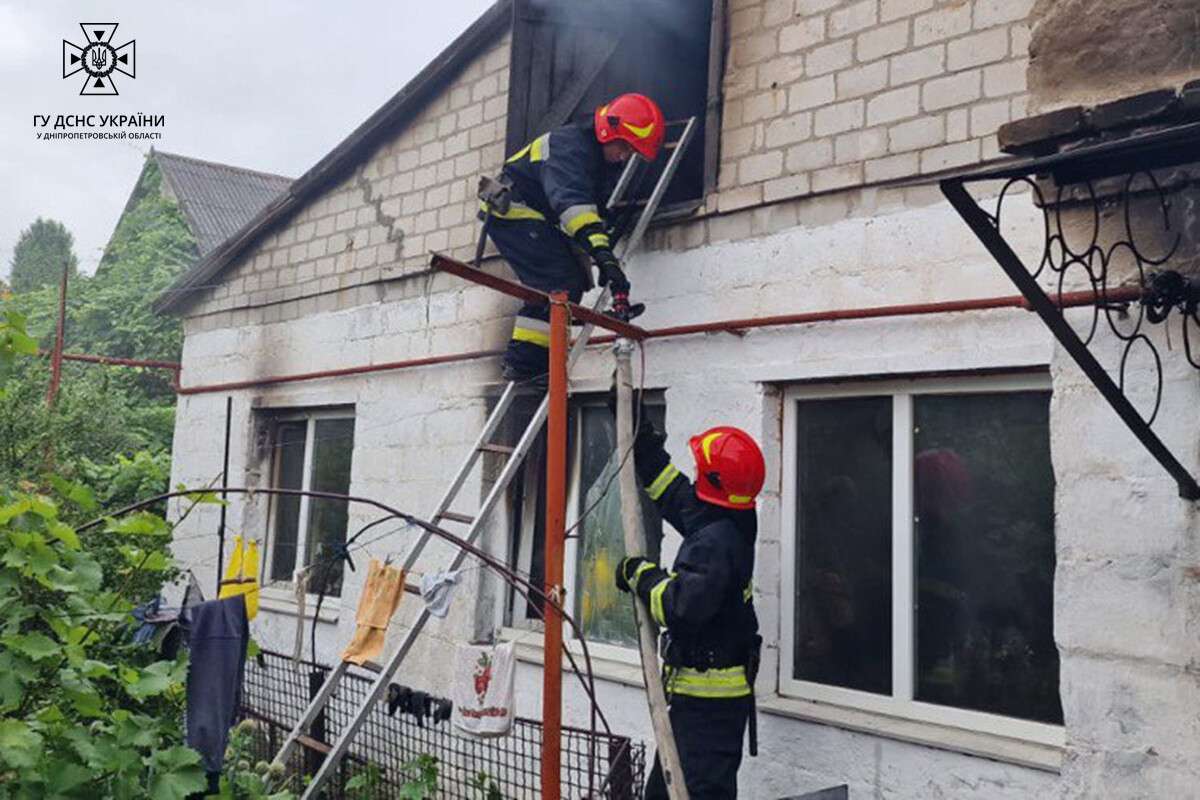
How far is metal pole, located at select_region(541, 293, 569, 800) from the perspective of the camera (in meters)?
3.47

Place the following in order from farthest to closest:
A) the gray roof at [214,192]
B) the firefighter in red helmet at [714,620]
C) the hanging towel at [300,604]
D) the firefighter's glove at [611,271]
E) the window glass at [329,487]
Result: 1. the gray roof at [214,192]
2. the window glass at [329,487]
3. the hanging towel at [300,604]
4. the firefighter's glove at [611,271]
5. the firefighter in red helmet at [714,620]

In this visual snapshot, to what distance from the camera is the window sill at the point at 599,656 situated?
4.79 meters

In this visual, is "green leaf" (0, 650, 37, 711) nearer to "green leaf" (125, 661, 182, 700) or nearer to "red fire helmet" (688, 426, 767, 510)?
"green leaf" (125, 661, 182, 700)

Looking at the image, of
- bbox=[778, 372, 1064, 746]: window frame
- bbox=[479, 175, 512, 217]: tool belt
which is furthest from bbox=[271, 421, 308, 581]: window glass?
bbox=[778, 372, 1064, 746]: window frame

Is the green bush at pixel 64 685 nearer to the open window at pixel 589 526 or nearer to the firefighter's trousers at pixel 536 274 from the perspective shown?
the firefighter's trousers at pixel 536 274

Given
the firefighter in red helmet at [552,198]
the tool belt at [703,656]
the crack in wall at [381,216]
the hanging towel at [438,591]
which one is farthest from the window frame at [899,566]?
Result: the crack in wall at [381,216]

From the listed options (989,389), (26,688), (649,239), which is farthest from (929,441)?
(26,688)

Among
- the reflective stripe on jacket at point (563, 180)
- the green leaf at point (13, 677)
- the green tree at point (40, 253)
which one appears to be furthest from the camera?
the green tree at point (40, 253)

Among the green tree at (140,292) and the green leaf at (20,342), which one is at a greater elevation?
the green tree at (140,292)

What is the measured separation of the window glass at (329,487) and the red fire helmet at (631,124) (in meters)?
3.19

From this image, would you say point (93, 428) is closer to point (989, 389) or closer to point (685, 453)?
point (685, 453)

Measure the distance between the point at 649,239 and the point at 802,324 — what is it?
1.06 m

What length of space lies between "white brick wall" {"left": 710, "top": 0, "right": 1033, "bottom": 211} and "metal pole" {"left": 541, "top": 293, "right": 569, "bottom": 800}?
1.45 metres

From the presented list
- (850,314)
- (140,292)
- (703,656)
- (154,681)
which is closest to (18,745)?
(154,681)
